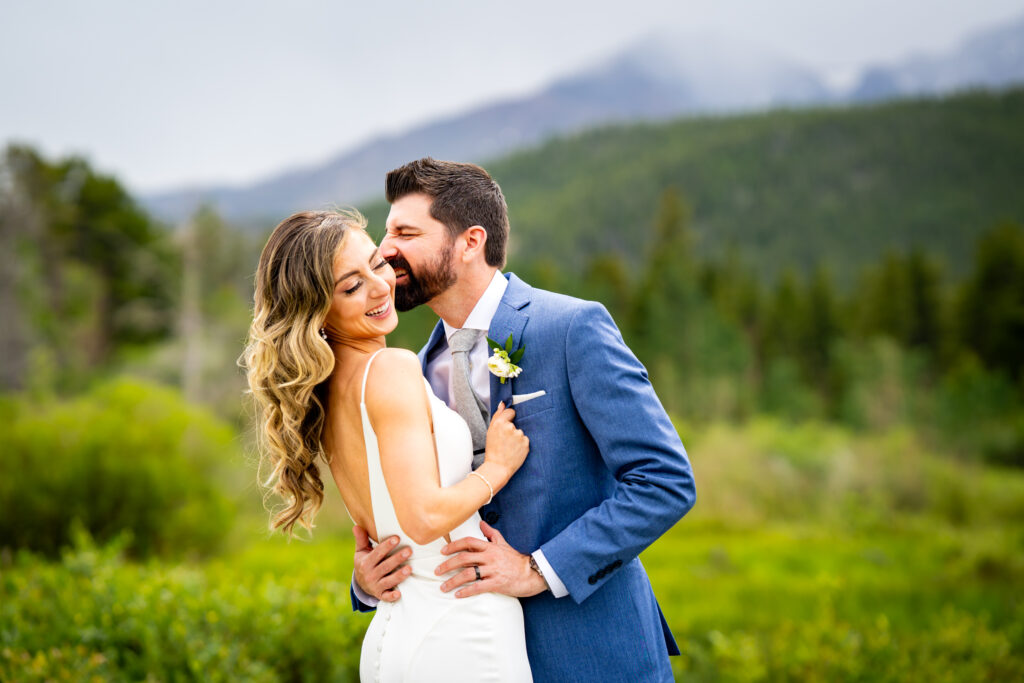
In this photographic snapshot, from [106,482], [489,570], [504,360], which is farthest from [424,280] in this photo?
[106,482]

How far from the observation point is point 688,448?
15609mm

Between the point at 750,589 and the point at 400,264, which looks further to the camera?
the point at 750,589

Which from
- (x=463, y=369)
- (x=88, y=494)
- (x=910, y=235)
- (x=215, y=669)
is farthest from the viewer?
(x=910, y=235)

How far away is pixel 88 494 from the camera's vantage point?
335 inches

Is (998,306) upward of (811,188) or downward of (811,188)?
downward

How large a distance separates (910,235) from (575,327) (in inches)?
2975

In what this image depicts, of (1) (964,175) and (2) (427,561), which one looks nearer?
(2) (427,561)

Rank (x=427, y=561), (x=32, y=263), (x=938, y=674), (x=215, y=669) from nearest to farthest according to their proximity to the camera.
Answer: (x=427, y=561) < (x=215, y=669) < (x=938, y=674) < (x=32, y=263)

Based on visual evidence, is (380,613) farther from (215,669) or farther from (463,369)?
(215,669)

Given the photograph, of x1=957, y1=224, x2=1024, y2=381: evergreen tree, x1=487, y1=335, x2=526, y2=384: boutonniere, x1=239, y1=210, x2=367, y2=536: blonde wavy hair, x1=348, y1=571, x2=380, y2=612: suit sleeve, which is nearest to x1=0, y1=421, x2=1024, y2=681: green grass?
x1=348, y1=571, x2=380, y2=612: suit sleeve

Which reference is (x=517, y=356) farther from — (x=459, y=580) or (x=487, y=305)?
(x=459, y=580)

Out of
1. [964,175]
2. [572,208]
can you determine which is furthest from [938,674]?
[572,208]

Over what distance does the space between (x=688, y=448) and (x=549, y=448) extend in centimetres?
1362

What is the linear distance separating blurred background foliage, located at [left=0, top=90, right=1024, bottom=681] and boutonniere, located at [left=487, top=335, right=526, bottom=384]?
1066 mm
